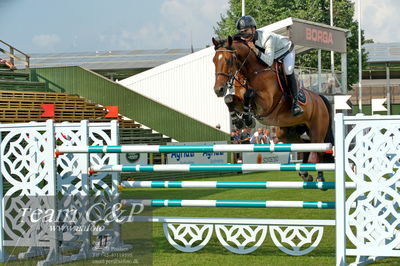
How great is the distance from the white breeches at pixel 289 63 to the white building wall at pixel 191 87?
16144 millimetres

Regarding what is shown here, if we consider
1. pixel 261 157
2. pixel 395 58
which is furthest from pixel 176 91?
A: pixel 395 58

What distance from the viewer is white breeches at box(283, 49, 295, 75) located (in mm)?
7929

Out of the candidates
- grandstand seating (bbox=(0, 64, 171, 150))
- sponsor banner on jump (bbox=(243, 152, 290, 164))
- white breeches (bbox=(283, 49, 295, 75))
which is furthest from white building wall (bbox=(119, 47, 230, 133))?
white breeches (bbox=(283, 49, 295, 75))

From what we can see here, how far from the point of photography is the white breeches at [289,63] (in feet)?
26.0

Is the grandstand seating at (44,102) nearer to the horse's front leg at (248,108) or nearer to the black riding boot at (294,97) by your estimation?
the black riding boot at (294,97)

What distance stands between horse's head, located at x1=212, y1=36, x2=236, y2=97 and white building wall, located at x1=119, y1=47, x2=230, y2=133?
16.9m

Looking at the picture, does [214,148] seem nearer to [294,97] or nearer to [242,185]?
[242,185]

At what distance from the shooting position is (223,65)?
6984mm

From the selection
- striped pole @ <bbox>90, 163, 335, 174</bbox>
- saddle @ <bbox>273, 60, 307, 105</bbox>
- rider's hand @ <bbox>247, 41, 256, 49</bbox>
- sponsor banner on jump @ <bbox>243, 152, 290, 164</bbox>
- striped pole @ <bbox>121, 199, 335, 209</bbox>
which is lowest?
sponsor banner on jump @ <bbox>243, 152, 290, 164</bbox>

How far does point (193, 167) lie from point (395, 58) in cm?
5773

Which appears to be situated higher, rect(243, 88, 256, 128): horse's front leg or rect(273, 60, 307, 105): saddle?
rect(273, 60, 307, 105): saddle

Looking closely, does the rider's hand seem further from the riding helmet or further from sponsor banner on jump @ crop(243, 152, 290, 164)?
sponsor banner on jump @ crop(243, 152, 290, 164)

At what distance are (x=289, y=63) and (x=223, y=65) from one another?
1.31 m

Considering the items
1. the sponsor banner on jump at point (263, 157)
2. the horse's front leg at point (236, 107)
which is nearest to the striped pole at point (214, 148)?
the horse's front leg at point (236, 107)
